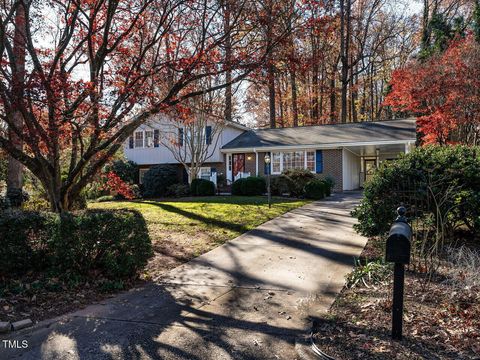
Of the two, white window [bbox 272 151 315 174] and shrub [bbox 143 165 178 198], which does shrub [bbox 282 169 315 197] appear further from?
shrub [bbox 143 165 178 198]

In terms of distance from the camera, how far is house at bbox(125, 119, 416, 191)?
2077 centimetres

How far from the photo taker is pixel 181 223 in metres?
10.8

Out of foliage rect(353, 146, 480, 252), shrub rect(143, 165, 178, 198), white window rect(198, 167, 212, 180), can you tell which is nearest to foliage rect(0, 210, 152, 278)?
foliage rect(353, 146, 480, 252)

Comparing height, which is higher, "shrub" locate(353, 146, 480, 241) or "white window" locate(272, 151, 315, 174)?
"white window" locate(272, 151, 315, 174)

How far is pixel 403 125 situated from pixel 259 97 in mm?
15773

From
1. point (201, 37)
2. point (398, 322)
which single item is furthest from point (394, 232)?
point (201, 37)

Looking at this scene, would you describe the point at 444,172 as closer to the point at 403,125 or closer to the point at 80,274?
the point at 80,274

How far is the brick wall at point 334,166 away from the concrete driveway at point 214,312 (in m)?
13.9

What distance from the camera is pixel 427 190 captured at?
21.3ft

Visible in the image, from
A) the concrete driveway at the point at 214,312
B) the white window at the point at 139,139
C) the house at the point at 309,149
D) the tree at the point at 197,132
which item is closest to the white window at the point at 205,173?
the house at the point at 309,149

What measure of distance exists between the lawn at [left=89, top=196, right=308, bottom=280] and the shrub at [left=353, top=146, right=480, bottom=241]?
3.36 m

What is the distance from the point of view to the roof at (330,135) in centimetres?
2034

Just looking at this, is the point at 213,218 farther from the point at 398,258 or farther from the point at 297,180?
the point at 398,258

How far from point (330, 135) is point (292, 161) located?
2627 millimetres
